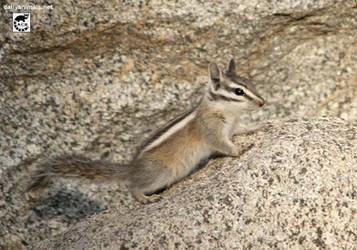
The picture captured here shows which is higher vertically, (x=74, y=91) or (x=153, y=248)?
(x=74, y=91)

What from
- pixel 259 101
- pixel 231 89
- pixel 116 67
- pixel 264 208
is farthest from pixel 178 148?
pixel 264 208

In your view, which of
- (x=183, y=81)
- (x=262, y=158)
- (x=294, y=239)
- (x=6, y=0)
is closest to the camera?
(x=294, y=239)

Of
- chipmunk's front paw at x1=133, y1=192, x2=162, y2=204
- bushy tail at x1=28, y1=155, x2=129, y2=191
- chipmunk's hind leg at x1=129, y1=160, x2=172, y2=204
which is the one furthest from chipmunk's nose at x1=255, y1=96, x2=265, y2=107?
bushy tail at x1=28, y1=155, x2=129, y2=191

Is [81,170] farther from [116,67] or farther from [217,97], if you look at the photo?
[217,97]

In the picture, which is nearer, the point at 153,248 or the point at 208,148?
the point at 153,248

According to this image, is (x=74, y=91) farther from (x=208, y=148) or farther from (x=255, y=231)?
(x=255, y=231)

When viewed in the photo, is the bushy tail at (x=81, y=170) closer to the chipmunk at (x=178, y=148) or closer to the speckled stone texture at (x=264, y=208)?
the chipmunk at (x=178, y=148)

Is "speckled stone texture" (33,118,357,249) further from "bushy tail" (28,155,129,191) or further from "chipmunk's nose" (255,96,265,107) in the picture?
"bushy tail" (28,155,129,191)

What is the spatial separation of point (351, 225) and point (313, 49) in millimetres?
2381

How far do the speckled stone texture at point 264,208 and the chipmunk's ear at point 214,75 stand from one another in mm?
791

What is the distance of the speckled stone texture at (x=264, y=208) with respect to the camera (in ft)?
12.5

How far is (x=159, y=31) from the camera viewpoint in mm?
5184

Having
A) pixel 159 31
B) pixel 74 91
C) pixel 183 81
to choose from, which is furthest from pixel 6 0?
pixel 183 81

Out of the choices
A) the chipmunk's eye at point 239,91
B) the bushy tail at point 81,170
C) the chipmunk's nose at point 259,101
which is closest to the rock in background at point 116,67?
the bushy tail at point 81,170
